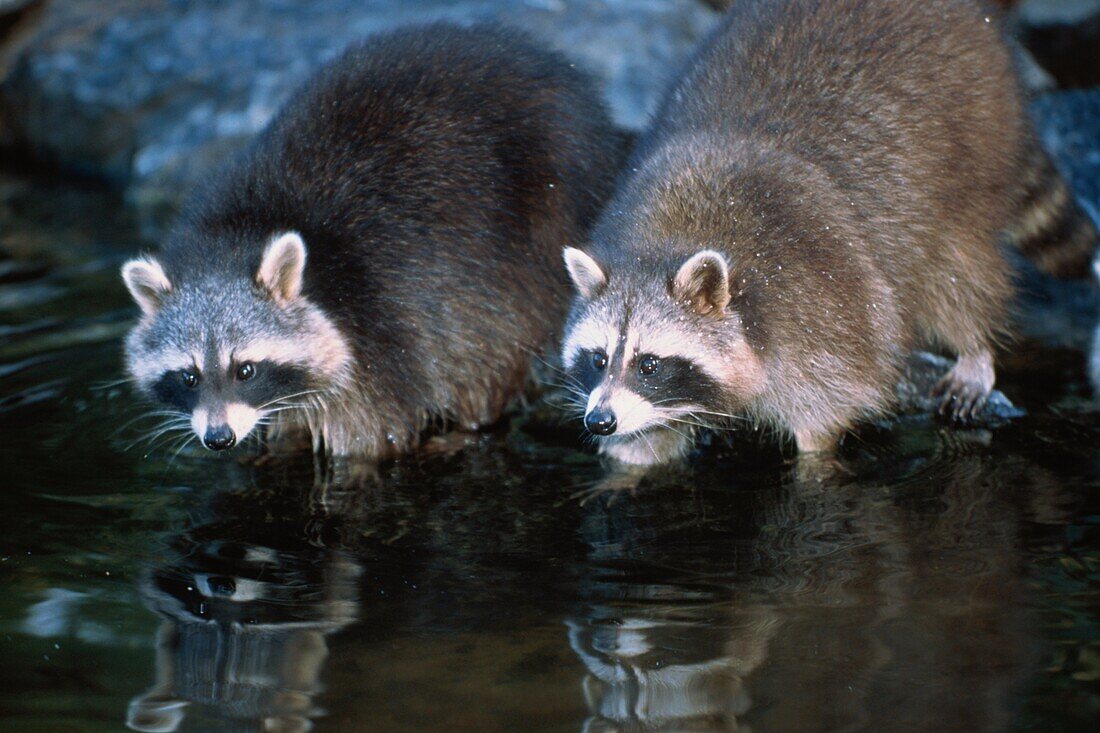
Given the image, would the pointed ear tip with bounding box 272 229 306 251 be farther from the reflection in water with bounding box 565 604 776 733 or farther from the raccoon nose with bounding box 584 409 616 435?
the reflection in water with bounding box 565 604 776 733

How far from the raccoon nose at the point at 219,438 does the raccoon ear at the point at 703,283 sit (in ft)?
4.69

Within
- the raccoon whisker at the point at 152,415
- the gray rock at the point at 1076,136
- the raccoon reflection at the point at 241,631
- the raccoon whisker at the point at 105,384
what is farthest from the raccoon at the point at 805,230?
the raccoon whisker at the point at 105,384

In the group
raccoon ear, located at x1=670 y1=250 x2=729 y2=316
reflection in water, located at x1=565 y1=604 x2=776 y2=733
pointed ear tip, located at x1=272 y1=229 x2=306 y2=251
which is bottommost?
reflection in water, located at x1=565 y1=604 x2=776 y2=733

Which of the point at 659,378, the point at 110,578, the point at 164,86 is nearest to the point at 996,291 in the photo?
the point at 659,378

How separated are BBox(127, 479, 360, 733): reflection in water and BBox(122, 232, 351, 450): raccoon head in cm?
43

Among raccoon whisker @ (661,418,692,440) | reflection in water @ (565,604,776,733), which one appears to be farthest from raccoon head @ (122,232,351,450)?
reflection in water @ (565,604,776,733)

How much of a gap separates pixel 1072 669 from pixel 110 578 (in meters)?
2.32

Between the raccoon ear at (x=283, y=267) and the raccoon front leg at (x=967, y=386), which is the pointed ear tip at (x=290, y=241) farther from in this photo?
the raccoon front leg at (x=967, y=386)

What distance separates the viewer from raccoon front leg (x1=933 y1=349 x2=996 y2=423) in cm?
469

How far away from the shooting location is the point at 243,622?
10.9ft

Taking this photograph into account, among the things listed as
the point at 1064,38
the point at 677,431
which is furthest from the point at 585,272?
the point at 1064,38

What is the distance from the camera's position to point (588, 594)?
345cm

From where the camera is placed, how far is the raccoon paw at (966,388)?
4676mm

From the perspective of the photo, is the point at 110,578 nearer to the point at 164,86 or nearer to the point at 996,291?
the point at 996,291
